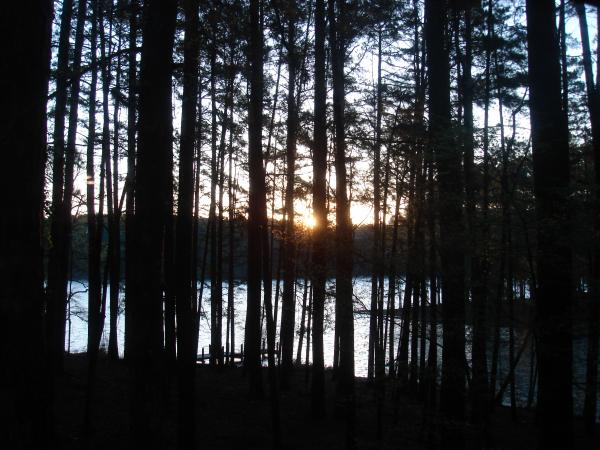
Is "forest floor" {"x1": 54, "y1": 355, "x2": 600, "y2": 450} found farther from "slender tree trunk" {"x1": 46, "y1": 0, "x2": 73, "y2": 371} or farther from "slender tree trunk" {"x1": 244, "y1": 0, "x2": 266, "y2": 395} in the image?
"slender tree trunk" {"x1": 46, "y1": 0, "x2": 73, "y2": 371}

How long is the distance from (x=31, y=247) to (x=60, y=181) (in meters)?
7.35

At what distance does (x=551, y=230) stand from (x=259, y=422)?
7527mm

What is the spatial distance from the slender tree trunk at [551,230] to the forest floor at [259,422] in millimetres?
1206

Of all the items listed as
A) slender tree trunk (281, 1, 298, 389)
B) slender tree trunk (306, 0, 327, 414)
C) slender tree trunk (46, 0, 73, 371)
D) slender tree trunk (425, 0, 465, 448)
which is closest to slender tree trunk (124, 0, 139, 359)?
slender tree trunk (46, 0, 73, 371)

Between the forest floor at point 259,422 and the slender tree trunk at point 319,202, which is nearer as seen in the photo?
the forest floor at point 259,422

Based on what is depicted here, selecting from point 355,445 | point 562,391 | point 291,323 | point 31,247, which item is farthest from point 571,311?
point 291,323

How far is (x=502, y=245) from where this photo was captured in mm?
6352

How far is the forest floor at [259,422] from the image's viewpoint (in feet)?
28.6

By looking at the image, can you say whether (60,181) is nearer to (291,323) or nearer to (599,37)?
(291,323)

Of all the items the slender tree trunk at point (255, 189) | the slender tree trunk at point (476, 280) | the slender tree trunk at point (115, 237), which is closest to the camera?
the slender tree trunk at point (476, 280)

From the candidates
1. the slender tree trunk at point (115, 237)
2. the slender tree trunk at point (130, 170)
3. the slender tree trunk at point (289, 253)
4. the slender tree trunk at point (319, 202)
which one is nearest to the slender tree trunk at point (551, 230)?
the slender tree trunk at point (319, 202)

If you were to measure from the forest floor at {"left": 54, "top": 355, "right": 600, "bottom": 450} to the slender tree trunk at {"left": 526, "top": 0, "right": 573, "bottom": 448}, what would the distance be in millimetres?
1206

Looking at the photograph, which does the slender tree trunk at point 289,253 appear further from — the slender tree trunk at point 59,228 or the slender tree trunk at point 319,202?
the slender tree trunk at point 59,228

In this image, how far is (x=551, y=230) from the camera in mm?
5867
